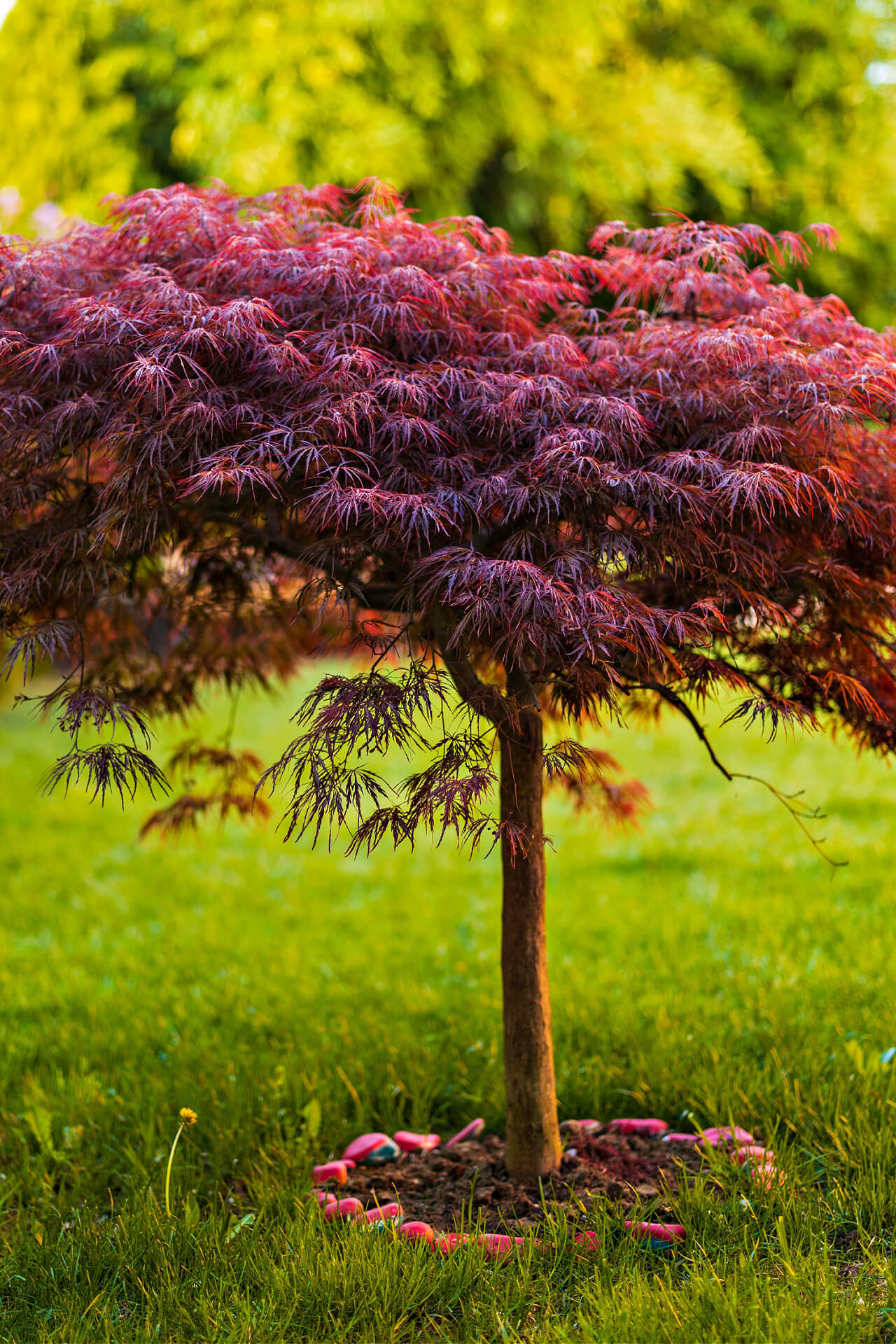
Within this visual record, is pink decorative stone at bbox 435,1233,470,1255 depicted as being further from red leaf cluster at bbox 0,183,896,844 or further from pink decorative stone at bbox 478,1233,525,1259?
red leaf cluster at bbox 0,183,896,844

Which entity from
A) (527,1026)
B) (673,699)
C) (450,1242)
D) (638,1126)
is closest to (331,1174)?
(450,1242)

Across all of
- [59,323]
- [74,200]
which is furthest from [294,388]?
[74,200]

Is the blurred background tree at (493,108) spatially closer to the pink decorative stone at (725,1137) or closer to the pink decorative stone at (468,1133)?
the pink decorative stone at (468,1133)

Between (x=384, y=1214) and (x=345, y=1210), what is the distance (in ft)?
0.39

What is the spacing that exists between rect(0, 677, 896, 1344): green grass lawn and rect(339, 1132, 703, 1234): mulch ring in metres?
0.15

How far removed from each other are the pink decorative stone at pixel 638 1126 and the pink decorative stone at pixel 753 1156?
37cm

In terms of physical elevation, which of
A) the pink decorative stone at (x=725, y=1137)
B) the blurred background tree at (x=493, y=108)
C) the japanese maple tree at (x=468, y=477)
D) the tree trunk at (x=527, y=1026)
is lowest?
the pink decorative stone at (x=725, y=1137)

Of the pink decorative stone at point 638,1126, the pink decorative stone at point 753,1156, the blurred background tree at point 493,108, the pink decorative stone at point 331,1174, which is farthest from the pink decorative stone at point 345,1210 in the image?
the blurred background tree at point 493,108

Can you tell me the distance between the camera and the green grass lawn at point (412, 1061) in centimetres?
250

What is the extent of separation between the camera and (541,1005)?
10.3ft

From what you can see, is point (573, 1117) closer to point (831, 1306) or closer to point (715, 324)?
point (831, 1306)

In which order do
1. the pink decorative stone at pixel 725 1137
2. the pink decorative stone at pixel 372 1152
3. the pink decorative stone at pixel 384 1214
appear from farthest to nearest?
the pink decorative stone at pixel 372 1152, the pink decorative stone at pixel 725 1137, the pink decorative stone at pixel 384 1214

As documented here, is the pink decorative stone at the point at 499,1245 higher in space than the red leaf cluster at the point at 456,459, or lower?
lower

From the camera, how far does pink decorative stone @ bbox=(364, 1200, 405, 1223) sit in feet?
9.18
